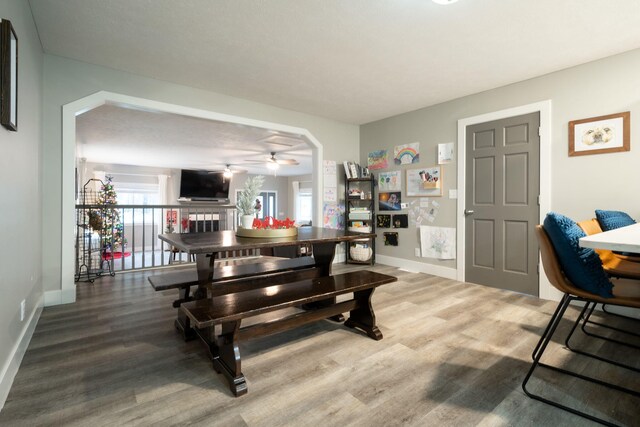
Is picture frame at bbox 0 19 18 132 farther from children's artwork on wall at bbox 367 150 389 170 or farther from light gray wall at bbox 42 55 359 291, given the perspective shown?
children's artwork on wall at bbox 367 150 389 170

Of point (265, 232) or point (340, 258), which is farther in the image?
point (340, 258)

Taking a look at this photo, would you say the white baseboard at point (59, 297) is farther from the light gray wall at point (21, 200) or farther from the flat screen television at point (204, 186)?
the flat screen television at point (204, 186)

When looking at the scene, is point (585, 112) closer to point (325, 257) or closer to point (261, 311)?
point (325, 257)

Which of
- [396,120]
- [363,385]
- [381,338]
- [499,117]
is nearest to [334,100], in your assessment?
[396,120]

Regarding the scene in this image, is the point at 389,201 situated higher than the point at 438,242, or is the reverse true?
the point at 389,201

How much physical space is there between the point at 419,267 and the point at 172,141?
500cm

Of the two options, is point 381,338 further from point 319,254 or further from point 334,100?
point 334,100

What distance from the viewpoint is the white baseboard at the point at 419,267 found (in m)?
3.89

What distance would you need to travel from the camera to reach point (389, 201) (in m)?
4.59

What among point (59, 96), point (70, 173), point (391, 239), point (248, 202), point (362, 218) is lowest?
point (391, 239)

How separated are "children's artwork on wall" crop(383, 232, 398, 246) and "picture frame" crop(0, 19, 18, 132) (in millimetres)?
4066

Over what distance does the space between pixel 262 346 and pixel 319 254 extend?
802 millimetres

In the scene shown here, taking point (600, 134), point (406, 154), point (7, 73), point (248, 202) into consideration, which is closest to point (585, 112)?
point (600, 134)

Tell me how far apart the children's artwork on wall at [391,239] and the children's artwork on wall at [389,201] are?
379 mm
